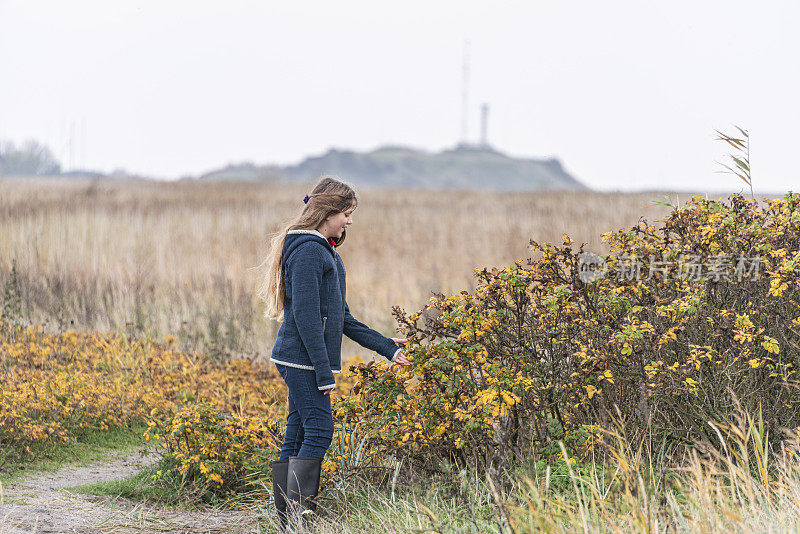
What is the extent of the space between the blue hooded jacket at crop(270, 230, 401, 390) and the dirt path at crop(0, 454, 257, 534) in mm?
1045

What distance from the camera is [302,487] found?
13.1ft

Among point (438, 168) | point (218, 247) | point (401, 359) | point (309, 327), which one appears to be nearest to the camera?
point (309, 327)

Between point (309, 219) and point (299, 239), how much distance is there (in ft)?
0.39

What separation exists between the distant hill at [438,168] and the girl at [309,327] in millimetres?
89558

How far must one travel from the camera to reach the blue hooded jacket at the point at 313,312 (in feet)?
12.7

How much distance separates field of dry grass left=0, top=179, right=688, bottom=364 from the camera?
383 inches

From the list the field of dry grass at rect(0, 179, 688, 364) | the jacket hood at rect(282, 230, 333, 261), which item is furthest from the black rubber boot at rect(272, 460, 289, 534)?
the field of dry grass at rect(0, 179, 688, 364)

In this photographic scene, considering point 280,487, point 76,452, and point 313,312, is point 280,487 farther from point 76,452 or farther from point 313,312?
point 76,452

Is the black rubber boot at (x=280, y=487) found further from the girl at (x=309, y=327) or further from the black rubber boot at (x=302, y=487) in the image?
the black rubber boot at (x=302, y=487)

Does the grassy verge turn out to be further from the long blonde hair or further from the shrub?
the shrub

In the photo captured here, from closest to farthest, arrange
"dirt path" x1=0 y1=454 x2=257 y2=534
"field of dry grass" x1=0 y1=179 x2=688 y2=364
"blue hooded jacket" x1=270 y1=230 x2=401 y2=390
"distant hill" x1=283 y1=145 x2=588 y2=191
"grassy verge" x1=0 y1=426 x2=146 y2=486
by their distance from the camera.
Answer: "blue hooded jacket" x1=270 y1=230 x2=401 y2=390 → "dirt path" x1=0 y1=454 x2=257 y2=534 → "grassy verge" x1=0 y1=426 x2=146 y2=486 → "field of dry grass" x1=0 y1=179 x2=688 y2=364 → "distant hill" x1=283 y1=145 x2=588 y2=191

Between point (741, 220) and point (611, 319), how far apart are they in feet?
3.33

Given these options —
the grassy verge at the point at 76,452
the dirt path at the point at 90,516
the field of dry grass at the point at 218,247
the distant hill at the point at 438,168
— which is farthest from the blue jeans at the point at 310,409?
the distant hill at the point at 438,168

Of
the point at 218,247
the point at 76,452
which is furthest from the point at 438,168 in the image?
the point at 76,452
